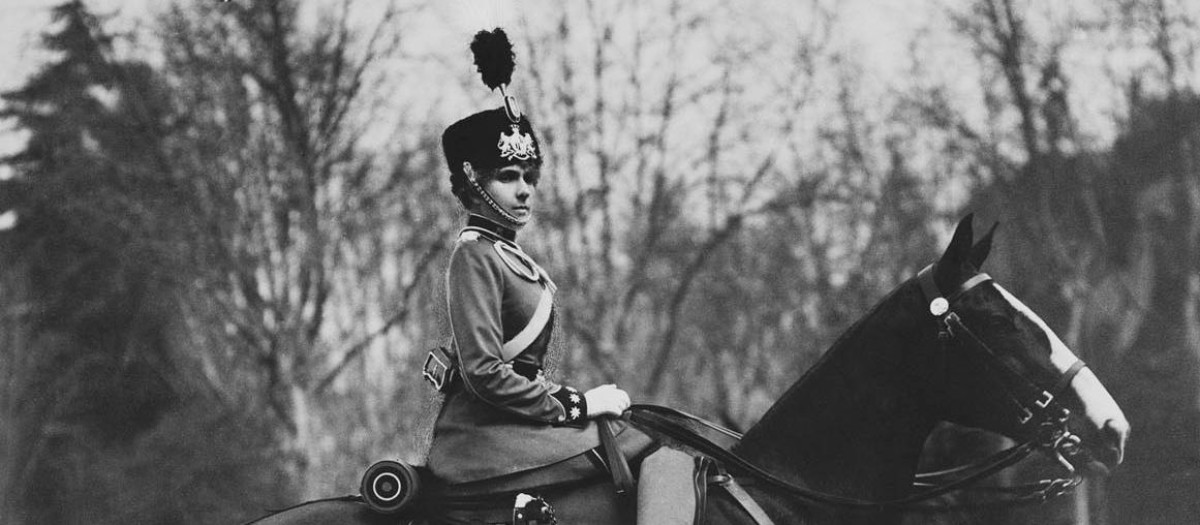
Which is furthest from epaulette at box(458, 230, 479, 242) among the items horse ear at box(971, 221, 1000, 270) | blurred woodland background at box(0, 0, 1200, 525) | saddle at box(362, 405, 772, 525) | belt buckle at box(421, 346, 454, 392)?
blurred woodland background at box(0, 0, 1200, 525)

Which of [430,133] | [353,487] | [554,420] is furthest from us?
[353,487]

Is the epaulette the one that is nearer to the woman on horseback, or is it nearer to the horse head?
Result: the woman on horseback

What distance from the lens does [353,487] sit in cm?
2536

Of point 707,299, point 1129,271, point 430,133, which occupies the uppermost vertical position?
→ point 430,133

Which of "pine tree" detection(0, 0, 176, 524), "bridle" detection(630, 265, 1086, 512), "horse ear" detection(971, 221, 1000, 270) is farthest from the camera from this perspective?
"pine tree" detection(0, 0, 176, 524)

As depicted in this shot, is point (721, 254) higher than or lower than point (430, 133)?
lower

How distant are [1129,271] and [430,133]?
969cm

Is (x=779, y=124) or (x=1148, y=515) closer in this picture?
(x=1148, y=515)

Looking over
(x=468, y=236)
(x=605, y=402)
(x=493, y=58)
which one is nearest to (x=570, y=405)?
(x=605, y=402)

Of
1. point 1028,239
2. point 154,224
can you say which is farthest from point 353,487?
point 1028,239

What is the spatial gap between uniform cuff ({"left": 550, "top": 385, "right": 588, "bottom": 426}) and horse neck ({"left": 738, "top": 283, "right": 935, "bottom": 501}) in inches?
28.4

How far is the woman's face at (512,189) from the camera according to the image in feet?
17.9

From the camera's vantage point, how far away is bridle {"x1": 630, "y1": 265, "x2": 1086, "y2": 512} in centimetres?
538

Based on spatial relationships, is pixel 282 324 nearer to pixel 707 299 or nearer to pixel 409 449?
pixel 409 449
